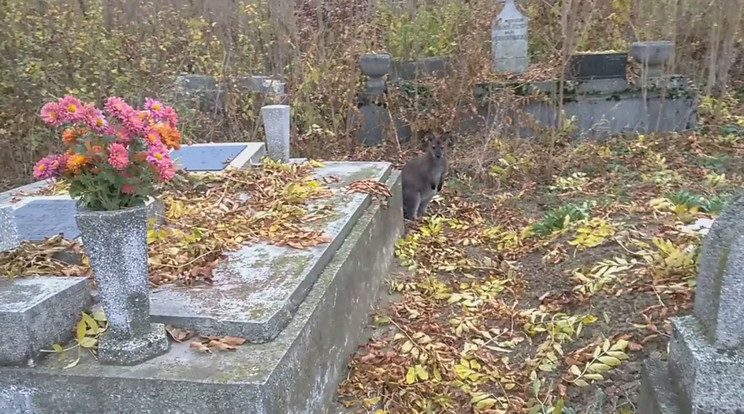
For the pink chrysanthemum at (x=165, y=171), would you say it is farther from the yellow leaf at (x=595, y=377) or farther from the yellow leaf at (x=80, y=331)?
the yellow leaf at (x=595, y=377)

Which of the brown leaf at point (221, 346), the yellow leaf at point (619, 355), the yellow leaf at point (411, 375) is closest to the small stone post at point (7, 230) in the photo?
the brown leaf at point (221, 346)

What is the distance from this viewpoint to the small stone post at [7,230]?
294 centimetres

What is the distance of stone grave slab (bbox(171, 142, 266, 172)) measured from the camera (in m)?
4.80

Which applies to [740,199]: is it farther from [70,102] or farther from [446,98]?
[446,98]

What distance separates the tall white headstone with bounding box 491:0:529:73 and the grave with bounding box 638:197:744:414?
6.53 metres

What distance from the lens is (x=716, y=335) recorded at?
1.91 meters

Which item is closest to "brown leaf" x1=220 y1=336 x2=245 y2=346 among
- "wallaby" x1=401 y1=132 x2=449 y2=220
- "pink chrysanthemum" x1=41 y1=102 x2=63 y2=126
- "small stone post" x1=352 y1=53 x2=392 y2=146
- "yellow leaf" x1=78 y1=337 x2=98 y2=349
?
"yellow leaf" x1=78 y1=337 x2=98 y2=349

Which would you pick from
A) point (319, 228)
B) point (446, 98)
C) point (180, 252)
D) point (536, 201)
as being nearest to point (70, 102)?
point (180, 252)

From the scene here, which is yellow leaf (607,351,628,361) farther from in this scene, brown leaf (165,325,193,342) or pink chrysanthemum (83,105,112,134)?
pink chrysanthemum (83,105,112,134)

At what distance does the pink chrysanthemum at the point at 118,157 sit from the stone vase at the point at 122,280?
6.2 inches

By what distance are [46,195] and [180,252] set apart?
1622 millimetres

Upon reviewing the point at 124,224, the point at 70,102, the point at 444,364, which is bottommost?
the point at 444,364

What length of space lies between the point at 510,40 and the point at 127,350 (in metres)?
7.11

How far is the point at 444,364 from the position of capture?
3.25 meters
